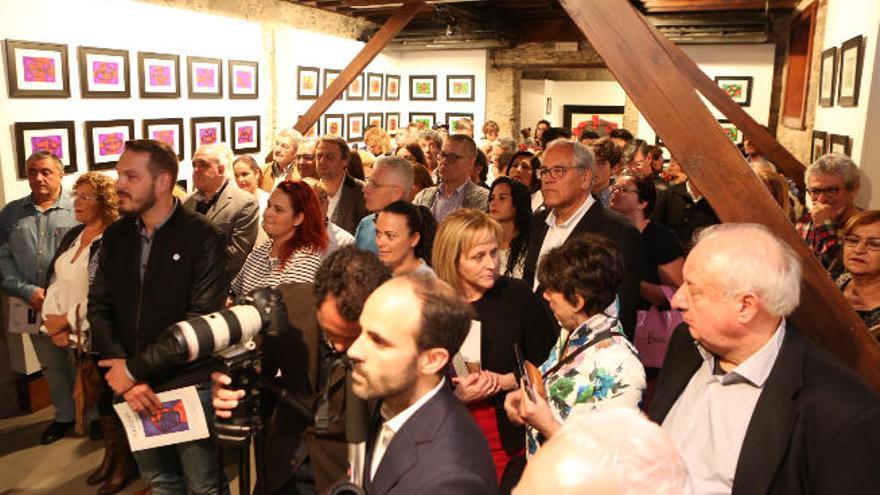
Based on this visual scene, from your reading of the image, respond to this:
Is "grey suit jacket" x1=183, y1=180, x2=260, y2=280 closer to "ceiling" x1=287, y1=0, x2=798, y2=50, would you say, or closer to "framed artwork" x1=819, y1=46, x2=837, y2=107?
"ceiling" x1=287, y1=0, x2=798, y2=50

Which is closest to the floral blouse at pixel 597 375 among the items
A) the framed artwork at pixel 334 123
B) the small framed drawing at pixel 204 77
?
the small framed drawing at pixel 204 77

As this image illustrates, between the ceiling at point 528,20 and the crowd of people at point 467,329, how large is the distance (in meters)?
4.69

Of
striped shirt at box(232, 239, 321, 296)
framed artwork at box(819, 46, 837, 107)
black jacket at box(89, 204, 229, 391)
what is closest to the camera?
black jacket at box(89, 204, 229, 391)

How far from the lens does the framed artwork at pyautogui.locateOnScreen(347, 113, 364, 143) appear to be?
33.8ft

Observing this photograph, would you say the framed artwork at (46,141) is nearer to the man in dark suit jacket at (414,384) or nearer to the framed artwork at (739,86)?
the man in dark suit jacket at (414,384)

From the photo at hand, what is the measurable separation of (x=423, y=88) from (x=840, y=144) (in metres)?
8.11

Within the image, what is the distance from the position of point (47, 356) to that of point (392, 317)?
3.42 meters

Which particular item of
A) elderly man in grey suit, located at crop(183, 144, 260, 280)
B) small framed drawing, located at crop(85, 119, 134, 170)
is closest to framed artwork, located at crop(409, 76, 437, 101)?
small framed drawing, located at crop(85, 119, 134, 170)

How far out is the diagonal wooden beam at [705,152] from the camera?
183 centimetres

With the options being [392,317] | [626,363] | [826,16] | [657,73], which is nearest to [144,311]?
[392,317]

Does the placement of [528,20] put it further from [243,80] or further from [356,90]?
[243,80]

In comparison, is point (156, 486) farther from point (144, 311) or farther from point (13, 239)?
point (13, 239)

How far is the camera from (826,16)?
242 inches

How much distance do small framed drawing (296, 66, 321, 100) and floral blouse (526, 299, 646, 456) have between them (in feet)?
25.0
